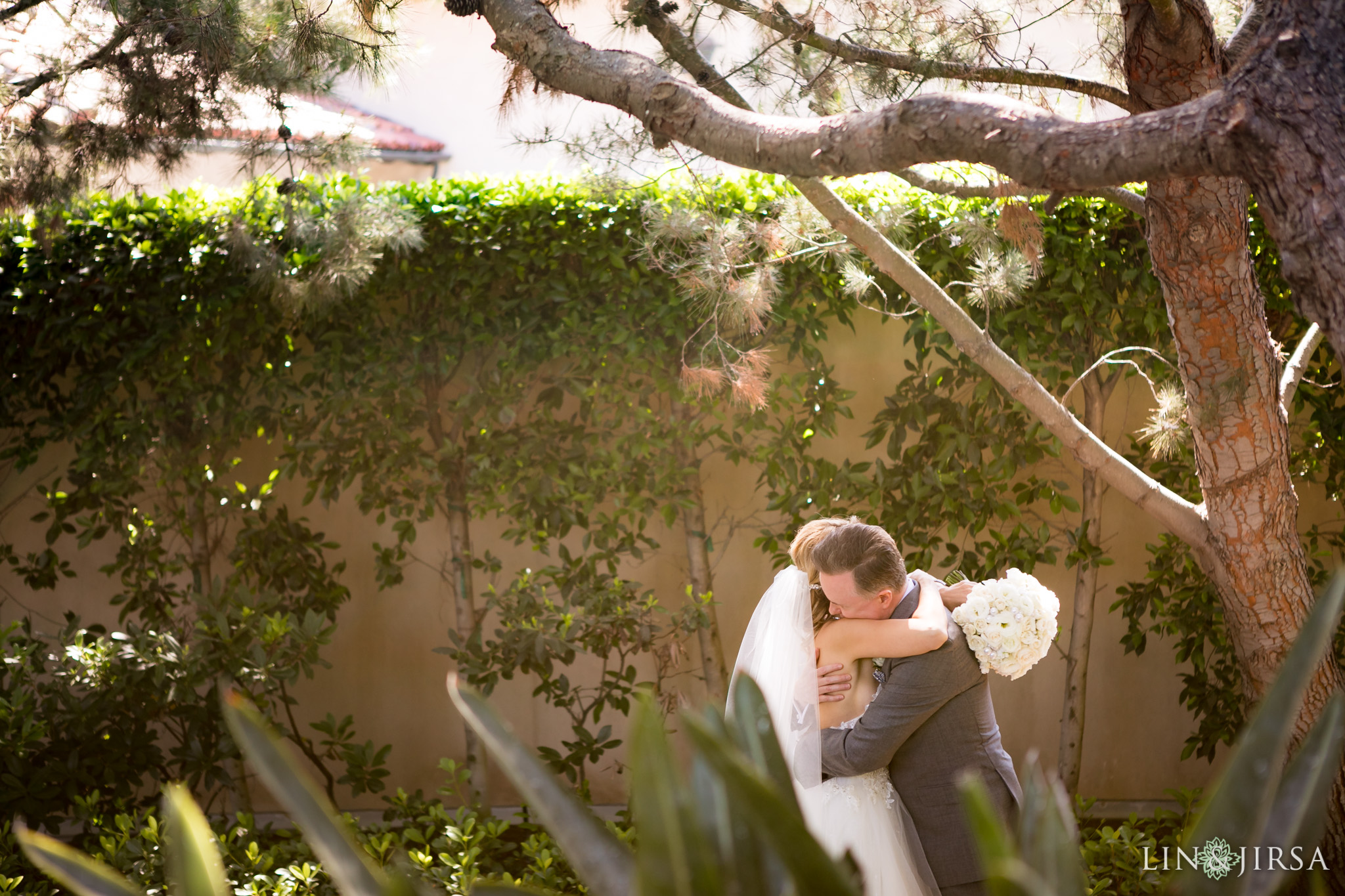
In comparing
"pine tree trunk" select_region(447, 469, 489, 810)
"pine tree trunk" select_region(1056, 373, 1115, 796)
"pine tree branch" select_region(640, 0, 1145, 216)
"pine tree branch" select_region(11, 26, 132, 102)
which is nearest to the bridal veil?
"pine tree branch" select_region(640, 0, 1145, 216)

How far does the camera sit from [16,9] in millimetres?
2861

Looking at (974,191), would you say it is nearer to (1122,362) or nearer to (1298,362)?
(1122,362)

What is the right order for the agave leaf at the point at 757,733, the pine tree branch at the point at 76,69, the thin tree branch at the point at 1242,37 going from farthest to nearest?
the pine tree branch at the point at 76,69, the thin tree branch at the point at 1242,37, the agave leaf at the point at 757,733

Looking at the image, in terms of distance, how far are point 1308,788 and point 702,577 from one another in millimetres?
3274

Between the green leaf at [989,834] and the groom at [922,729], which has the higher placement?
the green leaf at [989,834]

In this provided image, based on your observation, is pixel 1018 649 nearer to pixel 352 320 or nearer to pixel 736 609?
pixel 736 609

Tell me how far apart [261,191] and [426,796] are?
273 cm

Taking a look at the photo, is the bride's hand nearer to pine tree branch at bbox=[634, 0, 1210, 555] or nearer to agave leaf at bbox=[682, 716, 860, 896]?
pine tree branch at bbox=[634, 0, 1210, 555]

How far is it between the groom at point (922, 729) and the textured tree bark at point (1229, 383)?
42.1 inches

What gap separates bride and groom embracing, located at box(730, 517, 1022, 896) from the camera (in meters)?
2.27

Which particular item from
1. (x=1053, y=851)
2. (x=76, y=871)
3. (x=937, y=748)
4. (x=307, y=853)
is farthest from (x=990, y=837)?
(x=307, y=853)

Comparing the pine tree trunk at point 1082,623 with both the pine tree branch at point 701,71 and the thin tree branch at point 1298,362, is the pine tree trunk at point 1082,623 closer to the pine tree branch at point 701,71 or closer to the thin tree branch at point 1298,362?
the thin tree branch at point 1298,362

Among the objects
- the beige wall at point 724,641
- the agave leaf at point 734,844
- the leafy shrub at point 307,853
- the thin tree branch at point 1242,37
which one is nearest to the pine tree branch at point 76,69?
the beige wall at point 724,641

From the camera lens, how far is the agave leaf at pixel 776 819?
2.48 feet
